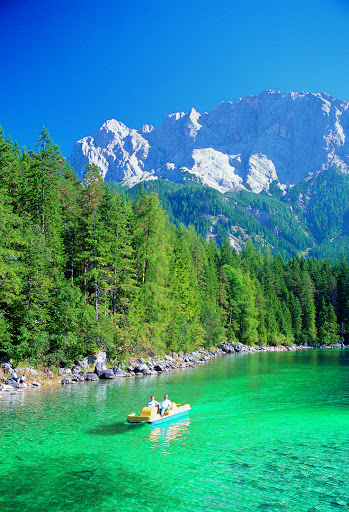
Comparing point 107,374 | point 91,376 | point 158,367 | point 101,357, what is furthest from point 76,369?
point 158,367

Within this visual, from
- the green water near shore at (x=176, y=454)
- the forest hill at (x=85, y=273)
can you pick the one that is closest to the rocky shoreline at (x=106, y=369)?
the forest hill at (x=85, y=273)

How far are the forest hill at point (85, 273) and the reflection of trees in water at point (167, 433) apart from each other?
16.0 meters

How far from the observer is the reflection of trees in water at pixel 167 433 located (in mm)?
16797

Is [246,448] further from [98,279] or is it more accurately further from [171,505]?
[98,279]

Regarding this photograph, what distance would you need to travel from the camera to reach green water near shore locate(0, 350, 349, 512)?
11.1 meters

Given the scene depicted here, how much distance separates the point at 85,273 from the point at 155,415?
2344cm

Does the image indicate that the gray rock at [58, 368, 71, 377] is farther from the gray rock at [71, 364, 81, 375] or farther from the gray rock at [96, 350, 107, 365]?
the gray rock at [96, 350, 107, 365]

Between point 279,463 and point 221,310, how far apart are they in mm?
68405

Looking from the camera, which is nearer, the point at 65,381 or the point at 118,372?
the point at 65,381

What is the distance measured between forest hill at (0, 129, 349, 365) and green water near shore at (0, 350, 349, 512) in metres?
7.80

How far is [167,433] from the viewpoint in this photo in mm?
18406

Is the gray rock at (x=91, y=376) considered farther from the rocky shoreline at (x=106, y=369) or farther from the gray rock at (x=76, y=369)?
the gray rock at (x=76, y=369)

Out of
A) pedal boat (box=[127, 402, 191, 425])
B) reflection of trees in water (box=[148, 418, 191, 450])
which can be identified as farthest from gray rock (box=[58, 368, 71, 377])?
reflection of trees in water (box=[148, 418, 191, 450])

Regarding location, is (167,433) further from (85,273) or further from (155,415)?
(85,273)
